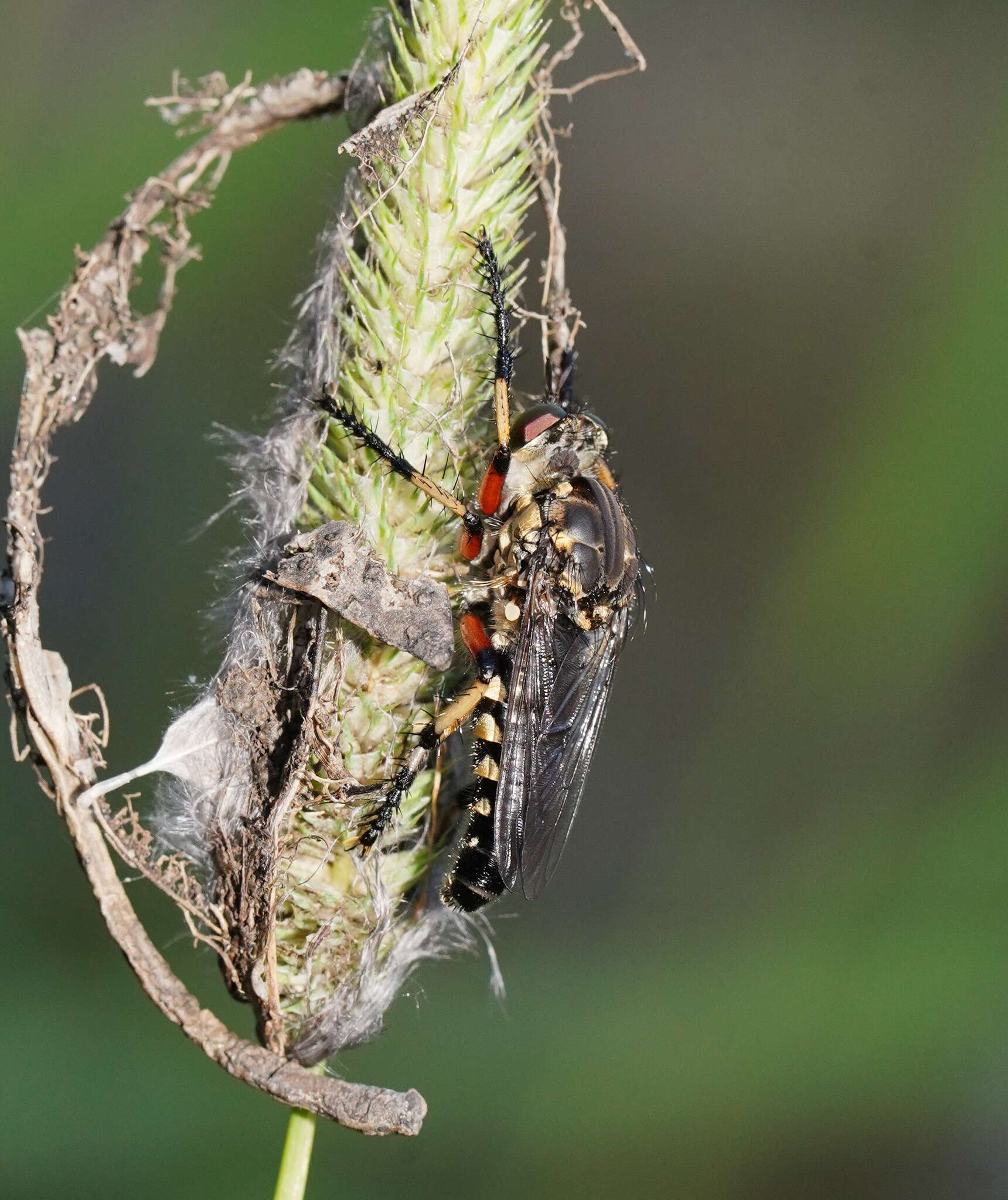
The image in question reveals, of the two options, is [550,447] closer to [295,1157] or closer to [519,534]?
[519,534]

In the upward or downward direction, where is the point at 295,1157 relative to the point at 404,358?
downward

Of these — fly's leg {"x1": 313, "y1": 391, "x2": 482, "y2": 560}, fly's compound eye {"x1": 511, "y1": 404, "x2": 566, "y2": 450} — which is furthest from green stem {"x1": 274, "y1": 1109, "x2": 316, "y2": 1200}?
fly's compound eye {"x1": 511, "y1": 404, "x2": 566, "y2": 450}

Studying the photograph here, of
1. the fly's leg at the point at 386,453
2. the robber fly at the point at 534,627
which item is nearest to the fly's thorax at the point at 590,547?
the robber fly at the point at 534,627

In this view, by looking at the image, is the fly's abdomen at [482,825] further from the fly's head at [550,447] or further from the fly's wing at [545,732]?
the fly's head at [550,447]

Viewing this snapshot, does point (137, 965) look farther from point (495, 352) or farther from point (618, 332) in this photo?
point (618, 332)

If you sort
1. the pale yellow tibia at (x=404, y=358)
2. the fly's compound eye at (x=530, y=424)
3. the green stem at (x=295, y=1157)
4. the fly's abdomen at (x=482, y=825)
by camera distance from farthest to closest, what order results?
the fly's compound eye at (x=530, y=424)
the fly's abdomen at (x=482, y=825)
the pale yellow tibia at (x=404, y=358)
the green stem at (x=295, y=1157)

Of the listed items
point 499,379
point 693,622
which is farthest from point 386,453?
point 693,622

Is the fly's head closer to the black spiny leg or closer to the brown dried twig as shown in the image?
the black spiny leg
